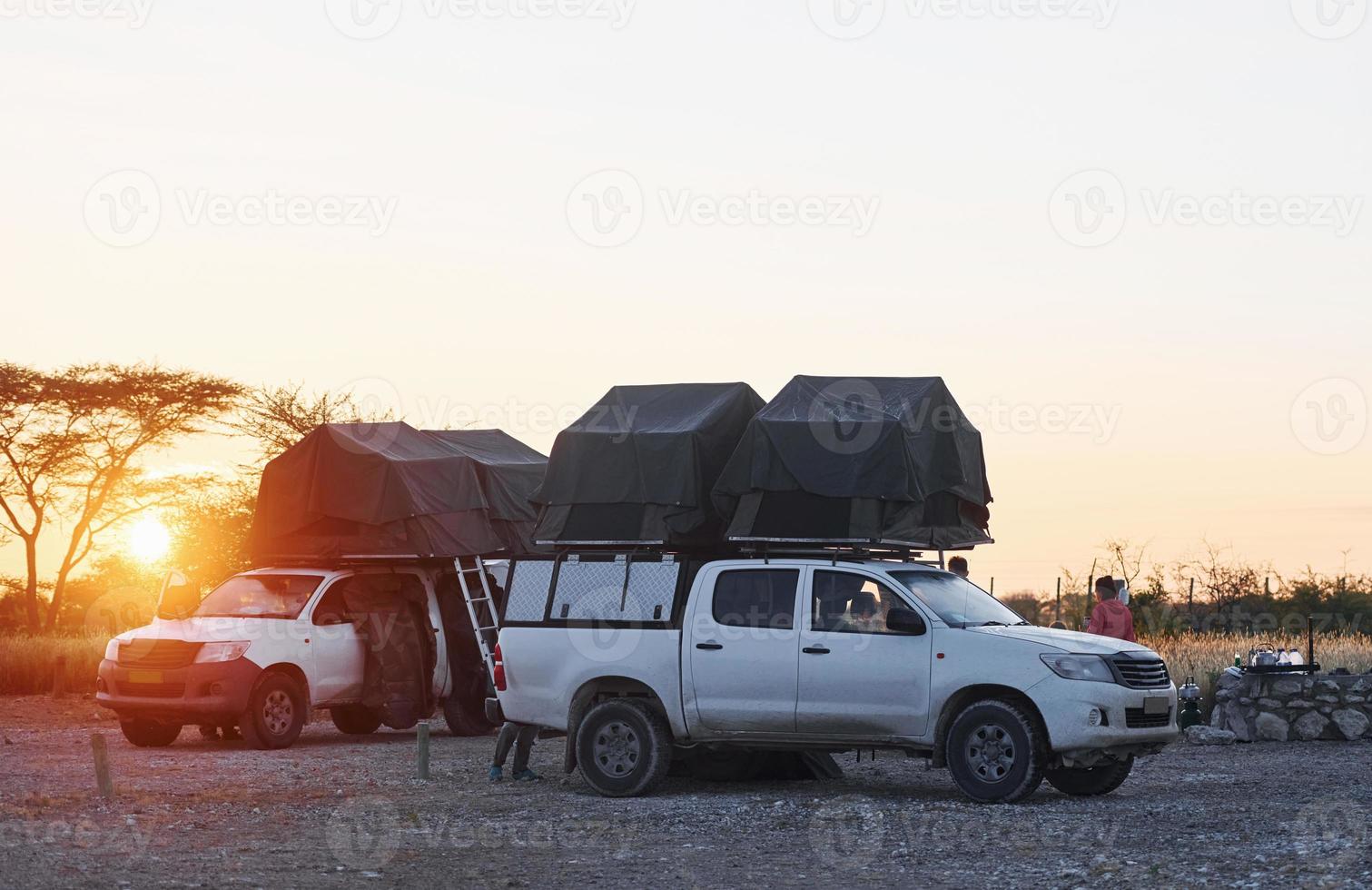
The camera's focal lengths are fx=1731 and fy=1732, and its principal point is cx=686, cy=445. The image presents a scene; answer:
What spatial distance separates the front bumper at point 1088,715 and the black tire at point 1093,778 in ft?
2.21

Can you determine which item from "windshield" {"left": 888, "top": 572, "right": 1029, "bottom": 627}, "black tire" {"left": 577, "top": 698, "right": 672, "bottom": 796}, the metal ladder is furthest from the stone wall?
Answer: the metal ladder

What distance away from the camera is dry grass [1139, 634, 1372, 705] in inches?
886

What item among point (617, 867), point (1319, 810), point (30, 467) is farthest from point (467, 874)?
point (30, 467)

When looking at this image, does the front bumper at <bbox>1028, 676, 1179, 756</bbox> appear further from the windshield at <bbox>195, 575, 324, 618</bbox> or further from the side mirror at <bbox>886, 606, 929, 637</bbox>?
the windshield at <bbox>195, 575, 324, 618</bbox>

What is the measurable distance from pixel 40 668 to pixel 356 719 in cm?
938

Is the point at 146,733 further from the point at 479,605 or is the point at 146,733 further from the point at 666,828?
the point at 666,828

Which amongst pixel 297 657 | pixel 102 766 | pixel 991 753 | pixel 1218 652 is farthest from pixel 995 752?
pixel 1218 652

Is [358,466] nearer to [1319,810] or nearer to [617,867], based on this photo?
[617,867]

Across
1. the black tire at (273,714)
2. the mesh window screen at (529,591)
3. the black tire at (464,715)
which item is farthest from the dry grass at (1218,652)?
the black tire at (273,714)

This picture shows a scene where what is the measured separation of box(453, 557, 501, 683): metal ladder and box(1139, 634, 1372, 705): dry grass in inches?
329

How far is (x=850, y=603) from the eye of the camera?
13.9 m

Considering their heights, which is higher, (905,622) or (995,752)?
(905,622)

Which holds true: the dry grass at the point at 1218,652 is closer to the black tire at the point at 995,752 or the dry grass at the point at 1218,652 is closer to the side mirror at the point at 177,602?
the black tire at the point at 995,752

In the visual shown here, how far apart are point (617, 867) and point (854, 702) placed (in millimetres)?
3527
